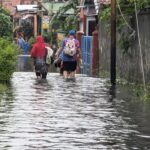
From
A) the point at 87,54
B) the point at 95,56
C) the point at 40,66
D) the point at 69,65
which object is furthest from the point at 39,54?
the point at 87,54

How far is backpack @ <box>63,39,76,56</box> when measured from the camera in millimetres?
25094

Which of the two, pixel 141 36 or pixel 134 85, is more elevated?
pixel 141 36

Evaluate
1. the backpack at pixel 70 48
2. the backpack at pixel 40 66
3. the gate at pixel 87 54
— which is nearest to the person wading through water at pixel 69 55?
the backpack at pixel 70 48

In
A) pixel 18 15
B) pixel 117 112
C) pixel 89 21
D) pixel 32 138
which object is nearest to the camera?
pixel 32 138

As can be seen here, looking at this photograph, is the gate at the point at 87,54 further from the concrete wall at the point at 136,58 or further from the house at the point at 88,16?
the house at the point at 88,16

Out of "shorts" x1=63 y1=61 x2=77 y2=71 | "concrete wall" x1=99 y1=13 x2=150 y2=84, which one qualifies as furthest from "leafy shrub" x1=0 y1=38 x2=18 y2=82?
"concrete wall" x1=99 y1=13 x2=150 y2=84

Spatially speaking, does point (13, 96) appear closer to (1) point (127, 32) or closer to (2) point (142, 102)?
(2) point (142, 102)

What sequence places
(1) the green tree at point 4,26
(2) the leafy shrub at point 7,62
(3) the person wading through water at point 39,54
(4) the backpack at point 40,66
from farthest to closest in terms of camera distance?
(1) the green tree at point 4,26, (3) the person wading through water at point 39,54, (4) the backpack at point 40,66, (2) the leafy shrub at point 7,62

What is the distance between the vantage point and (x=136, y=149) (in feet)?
34.9

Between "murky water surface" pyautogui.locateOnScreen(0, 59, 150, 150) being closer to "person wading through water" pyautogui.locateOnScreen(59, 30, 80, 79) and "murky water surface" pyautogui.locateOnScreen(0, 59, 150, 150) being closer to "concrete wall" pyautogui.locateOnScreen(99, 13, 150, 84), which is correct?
"concrete wall" pyautogui.locateOnScreen(99, 13, 150, 84)

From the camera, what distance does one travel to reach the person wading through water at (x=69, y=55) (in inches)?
990

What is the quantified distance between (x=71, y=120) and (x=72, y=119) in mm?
150

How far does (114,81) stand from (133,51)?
4.85 feet

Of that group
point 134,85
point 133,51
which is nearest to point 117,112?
point 134,85
